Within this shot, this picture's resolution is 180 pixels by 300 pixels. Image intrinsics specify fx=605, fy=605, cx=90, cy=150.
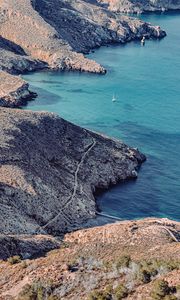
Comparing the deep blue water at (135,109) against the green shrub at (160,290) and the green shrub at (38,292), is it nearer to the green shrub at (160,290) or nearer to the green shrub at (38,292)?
the green shrub at (38,292)

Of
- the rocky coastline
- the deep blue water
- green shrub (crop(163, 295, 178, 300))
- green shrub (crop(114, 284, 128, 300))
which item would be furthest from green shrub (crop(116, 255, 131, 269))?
the deep blue water

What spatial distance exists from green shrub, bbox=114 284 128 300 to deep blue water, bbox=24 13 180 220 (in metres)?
36.5

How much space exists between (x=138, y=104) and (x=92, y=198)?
4856 centimetres

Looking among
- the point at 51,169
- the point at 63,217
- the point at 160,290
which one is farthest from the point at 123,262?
the point at 51,169

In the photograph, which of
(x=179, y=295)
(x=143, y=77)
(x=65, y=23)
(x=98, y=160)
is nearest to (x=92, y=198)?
(x=98, y=160)

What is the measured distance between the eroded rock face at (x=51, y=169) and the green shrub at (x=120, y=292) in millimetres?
22060

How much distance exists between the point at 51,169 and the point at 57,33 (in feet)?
281

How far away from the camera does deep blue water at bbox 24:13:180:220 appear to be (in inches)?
3194

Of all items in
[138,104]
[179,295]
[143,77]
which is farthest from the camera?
[143,77]

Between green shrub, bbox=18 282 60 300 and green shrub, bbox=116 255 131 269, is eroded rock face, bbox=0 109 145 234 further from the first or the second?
green shrub, bbox=116 255 131 269

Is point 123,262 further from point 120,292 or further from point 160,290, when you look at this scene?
point 160,290

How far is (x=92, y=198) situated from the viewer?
77.3 metres

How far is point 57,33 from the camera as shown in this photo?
157000 mm

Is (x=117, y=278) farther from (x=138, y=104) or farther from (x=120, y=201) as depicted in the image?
(x=138, y=104)
